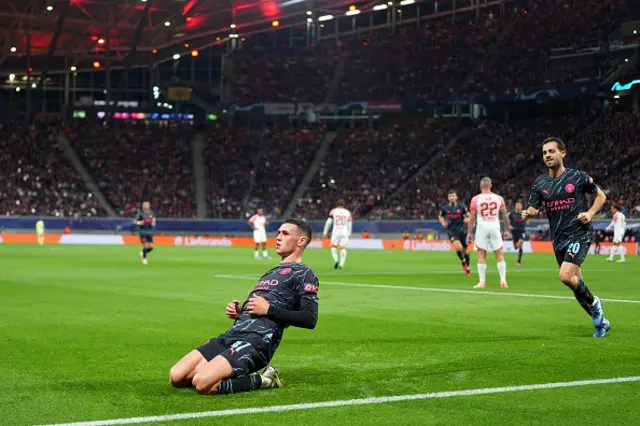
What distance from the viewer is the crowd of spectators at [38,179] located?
67375 mm

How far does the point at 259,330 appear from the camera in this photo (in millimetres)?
8766

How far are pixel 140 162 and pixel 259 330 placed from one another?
66895mm

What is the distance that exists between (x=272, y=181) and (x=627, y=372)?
2467 inches

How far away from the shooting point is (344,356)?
1102 centimetres

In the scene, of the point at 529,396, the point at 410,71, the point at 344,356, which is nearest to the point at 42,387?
the point at 344,356

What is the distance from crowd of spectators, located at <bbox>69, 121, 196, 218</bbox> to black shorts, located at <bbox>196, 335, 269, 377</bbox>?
5994cm

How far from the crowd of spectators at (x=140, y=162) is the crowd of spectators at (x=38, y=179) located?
1.78 metres

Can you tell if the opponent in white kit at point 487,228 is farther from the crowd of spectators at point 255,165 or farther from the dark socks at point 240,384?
the crowd of spectators at point 255,165

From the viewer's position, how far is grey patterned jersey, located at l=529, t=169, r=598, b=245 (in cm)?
1271

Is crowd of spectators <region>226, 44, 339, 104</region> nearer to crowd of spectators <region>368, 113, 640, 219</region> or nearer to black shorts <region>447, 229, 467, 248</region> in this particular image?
crowd of spectators <region>368, 113, 640, 219</region>

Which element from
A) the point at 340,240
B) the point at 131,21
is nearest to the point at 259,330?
the point at 340,240

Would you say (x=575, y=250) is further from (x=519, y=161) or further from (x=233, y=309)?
(x=519, y=161)

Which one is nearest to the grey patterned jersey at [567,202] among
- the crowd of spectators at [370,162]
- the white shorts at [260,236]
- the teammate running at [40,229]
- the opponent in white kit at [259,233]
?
the opponent in white kit at [259,233]

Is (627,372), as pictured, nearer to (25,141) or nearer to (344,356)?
(344,356)
